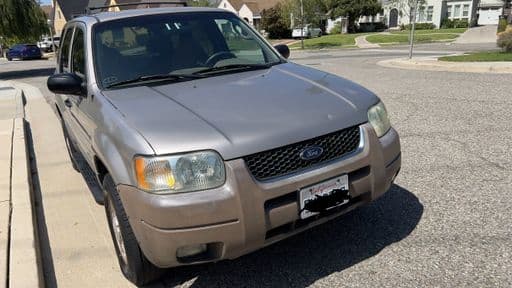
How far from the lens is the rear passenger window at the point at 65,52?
15.2ft

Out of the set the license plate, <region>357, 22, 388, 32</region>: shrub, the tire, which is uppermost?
the license plate

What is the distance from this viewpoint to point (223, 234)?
245cm

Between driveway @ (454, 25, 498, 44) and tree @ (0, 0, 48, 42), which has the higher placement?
tree @ (0, 0, 48, 42)

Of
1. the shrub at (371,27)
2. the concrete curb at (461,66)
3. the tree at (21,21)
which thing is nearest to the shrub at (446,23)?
the shrub at (371,27)

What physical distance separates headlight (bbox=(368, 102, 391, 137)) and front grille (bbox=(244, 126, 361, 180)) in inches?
9.0

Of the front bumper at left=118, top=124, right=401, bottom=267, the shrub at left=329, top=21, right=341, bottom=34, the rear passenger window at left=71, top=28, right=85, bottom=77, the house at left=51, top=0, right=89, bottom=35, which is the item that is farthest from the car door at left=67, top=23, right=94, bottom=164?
the house at left=51, top=0, right=89, bottom=35

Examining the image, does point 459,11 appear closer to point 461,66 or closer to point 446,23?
point 446,23

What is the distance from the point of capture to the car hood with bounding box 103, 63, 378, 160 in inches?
97.0

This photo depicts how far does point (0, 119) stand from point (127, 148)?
749 cm

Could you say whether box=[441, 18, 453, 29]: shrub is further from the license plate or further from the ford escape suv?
the license plate

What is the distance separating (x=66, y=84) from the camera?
3.42 m

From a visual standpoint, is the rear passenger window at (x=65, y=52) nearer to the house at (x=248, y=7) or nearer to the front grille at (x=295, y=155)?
the front grille at (x=295, y=155)

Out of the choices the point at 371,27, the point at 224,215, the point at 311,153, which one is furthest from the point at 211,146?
the point at 371,27

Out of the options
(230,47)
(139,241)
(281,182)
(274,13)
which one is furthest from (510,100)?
(274,13)
